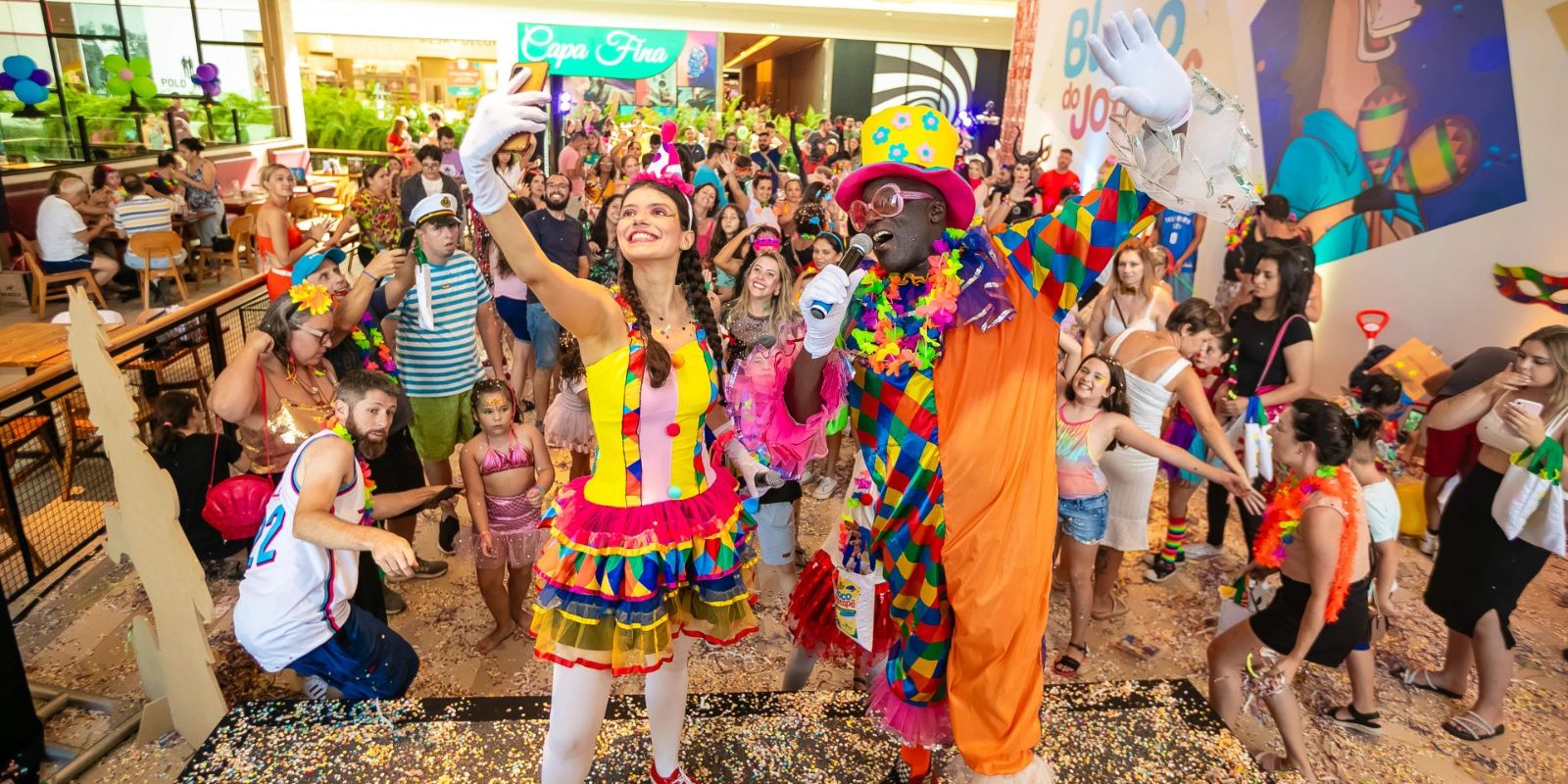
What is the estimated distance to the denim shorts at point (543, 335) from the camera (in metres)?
4.99

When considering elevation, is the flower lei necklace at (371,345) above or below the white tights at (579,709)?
above

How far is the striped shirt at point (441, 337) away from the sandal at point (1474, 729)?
403 cm

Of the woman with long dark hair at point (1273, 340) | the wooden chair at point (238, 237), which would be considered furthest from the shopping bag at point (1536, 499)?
the wooden chair at point (238, 237)

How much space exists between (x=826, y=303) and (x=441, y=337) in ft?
8.35

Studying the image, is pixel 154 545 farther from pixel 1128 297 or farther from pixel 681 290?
pixel 1128 297

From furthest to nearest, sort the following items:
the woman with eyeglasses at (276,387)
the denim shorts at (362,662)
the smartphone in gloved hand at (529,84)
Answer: the woman with eyeglasses at (276,387) < the denim shorts at (362,662) < the smartphone in gloved hand at (529,84)

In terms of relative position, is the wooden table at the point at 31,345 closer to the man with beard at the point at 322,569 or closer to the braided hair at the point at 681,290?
the man with beard at the point at 322,569

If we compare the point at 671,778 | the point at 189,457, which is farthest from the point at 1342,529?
the point at 189,457

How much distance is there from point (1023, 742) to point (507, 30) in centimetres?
1756

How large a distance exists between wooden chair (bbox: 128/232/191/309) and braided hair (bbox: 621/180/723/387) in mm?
7092

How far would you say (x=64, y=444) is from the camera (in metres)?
4.42

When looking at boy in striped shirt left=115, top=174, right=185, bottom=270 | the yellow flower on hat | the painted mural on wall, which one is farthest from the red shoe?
boy in striped shirt left=115, top=174, right=185, bottom=270

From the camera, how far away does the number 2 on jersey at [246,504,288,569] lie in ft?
7.73

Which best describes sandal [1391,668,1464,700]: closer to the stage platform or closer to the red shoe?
the stage platform
